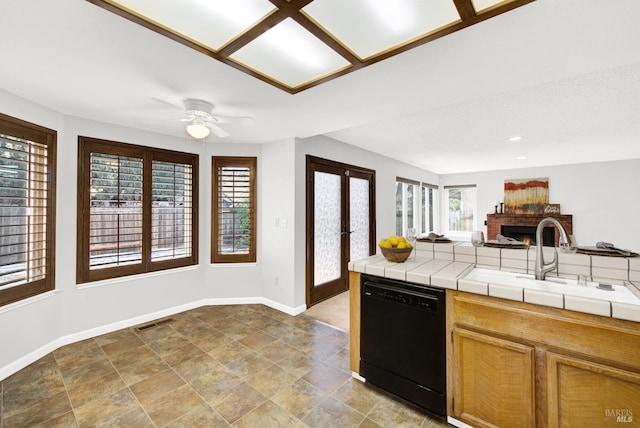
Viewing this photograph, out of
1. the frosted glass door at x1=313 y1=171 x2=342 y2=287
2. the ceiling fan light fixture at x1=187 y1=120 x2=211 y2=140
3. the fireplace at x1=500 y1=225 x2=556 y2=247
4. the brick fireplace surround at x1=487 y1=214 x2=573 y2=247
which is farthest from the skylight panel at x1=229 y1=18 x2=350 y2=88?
the brick fireplace surround at x1=487 y1=214 x2=573 y2=247

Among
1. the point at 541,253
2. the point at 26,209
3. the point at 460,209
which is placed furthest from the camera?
the point at 460,209

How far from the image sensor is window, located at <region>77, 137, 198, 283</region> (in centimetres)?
297

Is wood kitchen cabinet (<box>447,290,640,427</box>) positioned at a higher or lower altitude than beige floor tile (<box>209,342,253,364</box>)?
higher

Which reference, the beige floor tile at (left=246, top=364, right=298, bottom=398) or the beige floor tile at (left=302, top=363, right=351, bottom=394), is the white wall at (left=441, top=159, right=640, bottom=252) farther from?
the beige floor tile at (left=246, top=364, right=298, bottom=398)

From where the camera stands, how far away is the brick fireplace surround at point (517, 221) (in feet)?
20.2

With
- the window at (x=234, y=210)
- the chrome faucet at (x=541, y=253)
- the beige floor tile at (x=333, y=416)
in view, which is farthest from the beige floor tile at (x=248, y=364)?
the chrome faucet at (x=541, y=253)

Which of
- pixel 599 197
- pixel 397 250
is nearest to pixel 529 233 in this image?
pixel 599 197

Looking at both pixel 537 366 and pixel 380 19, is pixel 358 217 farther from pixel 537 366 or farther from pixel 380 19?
pixel 380 19

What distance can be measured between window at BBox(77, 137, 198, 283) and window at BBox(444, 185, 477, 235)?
6.96 meters

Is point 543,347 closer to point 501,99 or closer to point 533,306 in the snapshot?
point 533,306

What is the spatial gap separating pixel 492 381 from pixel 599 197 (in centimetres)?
677

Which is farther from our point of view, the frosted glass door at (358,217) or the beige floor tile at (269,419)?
the frosted glass door at (358,217)

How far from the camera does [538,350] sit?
143 centimetres

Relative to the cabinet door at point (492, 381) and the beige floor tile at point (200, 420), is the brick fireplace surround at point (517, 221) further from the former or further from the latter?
the beige floor tile at point (200, 420)
